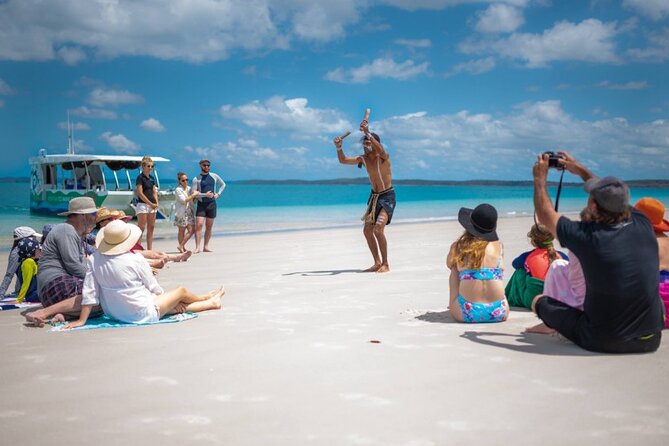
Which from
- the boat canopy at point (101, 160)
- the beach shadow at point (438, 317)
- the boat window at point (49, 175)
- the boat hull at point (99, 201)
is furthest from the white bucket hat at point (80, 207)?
the boat window at point (49, 175)

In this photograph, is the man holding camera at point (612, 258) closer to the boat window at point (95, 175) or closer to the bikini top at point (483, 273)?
the bikini top at point (483, 273)

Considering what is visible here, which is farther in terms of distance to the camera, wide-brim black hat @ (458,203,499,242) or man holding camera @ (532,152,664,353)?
wide-brim black hat @ (458,203,499,242)

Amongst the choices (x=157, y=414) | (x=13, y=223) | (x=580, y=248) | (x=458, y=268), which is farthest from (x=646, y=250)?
(x=13, y=223)

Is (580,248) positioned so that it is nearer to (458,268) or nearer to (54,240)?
(458,268)

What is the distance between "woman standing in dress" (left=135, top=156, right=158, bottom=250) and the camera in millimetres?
10539

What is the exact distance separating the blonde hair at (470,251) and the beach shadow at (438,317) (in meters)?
0.56

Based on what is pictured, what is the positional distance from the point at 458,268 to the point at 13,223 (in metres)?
22.4

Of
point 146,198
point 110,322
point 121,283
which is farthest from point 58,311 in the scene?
point 146,198

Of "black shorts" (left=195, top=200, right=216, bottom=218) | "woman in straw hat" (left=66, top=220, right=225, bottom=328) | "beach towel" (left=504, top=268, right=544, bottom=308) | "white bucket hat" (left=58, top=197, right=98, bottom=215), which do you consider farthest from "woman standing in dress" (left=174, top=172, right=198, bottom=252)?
"beach towel" (left=504, top=268, right=544, bottom=308)

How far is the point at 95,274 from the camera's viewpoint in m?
5.01

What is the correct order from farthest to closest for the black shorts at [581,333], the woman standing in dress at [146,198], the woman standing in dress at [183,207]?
the woman standing in dress at [183,207], the woman standing in dress at [146,198], the black shorts at [581,333]

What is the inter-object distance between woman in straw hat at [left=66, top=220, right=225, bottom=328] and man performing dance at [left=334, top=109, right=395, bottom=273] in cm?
360

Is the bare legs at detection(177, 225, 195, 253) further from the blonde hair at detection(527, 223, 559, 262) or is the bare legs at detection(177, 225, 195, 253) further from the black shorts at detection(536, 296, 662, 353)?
the black shorts at detection(536, 296, 662, 353)

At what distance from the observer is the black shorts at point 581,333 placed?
3.93 m
